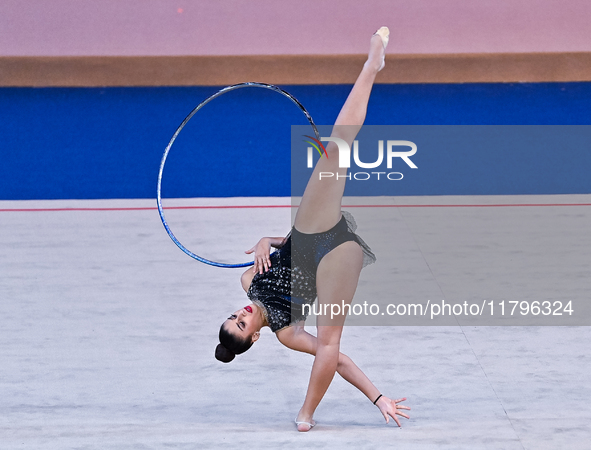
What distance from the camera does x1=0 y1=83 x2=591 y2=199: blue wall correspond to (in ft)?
18.6

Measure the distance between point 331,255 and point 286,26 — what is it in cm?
340

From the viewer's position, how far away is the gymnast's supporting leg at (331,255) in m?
2.74

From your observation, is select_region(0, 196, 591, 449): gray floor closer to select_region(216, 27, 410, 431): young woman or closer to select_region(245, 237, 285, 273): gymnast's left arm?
select_region(216, 27, 410, 431): young woman

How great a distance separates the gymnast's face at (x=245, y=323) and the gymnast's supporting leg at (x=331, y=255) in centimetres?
24

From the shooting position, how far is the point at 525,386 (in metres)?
3.08

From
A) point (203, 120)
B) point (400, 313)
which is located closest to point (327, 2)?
point (203, 120)

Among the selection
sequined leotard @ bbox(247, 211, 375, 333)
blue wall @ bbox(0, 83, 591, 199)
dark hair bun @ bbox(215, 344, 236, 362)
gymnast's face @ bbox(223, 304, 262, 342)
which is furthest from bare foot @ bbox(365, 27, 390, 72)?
blue wall @ bbox(0, 83, 591, 199)

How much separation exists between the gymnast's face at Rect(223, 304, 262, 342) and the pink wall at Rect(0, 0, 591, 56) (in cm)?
325

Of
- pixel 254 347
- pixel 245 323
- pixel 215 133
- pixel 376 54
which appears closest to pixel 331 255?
pixel 245 323

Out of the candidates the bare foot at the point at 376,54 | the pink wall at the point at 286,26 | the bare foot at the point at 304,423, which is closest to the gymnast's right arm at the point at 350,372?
the bare foot at the point at 304,423

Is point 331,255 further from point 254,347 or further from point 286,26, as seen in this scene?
point 286,26

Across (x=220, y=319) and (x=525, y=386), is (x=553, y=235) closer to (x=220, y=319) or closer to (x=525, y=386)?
(x=525, y=386)

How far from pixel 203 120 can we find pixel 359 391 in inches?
122

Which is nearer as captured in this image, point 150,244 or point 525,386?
point 525,386
